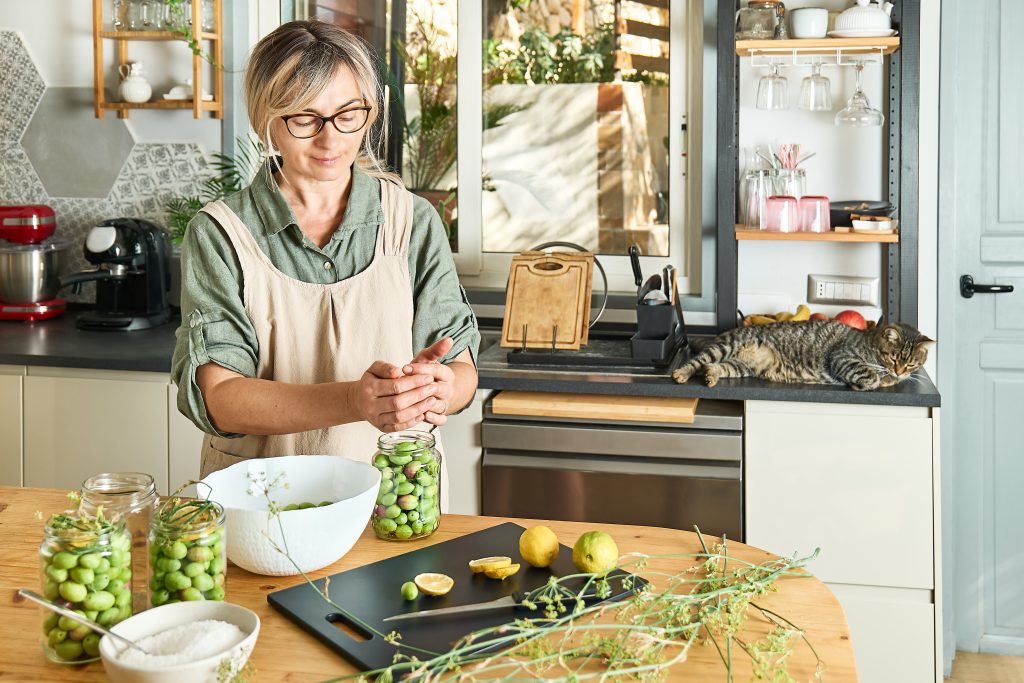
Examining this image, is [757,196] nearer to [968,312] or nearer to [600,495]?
[968,312]

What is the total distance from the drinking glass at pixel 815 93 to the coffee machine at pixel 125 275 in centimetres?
206

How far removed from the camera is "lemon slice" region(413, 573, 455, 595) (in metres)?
1.36

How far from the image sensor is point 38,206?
3.67 meters

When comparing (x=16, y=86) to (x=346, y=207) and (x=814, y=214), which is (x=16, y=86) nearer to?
(x=346, y=207)

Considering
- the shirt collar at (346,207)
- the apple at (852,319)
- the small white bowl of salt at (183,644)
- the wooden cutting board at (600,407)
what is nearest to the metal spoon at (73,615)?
the small white bowl of salt at (183,644)

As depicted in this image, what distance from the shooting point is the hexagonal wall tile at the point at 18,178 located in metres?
3.89

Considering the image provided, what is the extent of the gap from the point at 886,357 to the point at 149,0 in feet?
8.22

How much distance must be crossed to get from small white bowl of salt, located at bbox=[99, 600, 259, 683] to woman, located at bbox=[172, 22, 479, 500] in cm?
50

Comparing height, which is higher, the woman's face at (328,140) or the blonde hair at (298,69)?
the blonde hair at (298,69)

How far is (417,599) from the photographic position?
136 centimetres

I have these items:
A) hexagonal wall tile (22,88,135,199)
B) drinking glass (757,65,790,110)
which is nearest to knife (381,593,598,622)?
drinking glass (757,65,790,110)

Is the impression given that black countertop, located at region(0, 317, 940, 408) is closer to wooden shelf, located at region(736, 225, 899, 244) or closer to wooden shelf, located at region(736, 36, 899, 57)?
wooden shelf, located at region(736, 225, 899, 244)

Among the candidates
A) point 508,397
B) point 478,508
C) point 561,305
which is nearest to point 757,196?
point 561,305

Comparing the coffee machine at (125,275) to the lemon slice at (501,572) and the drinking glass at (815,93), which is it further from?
the lemon slice at (501,572)
